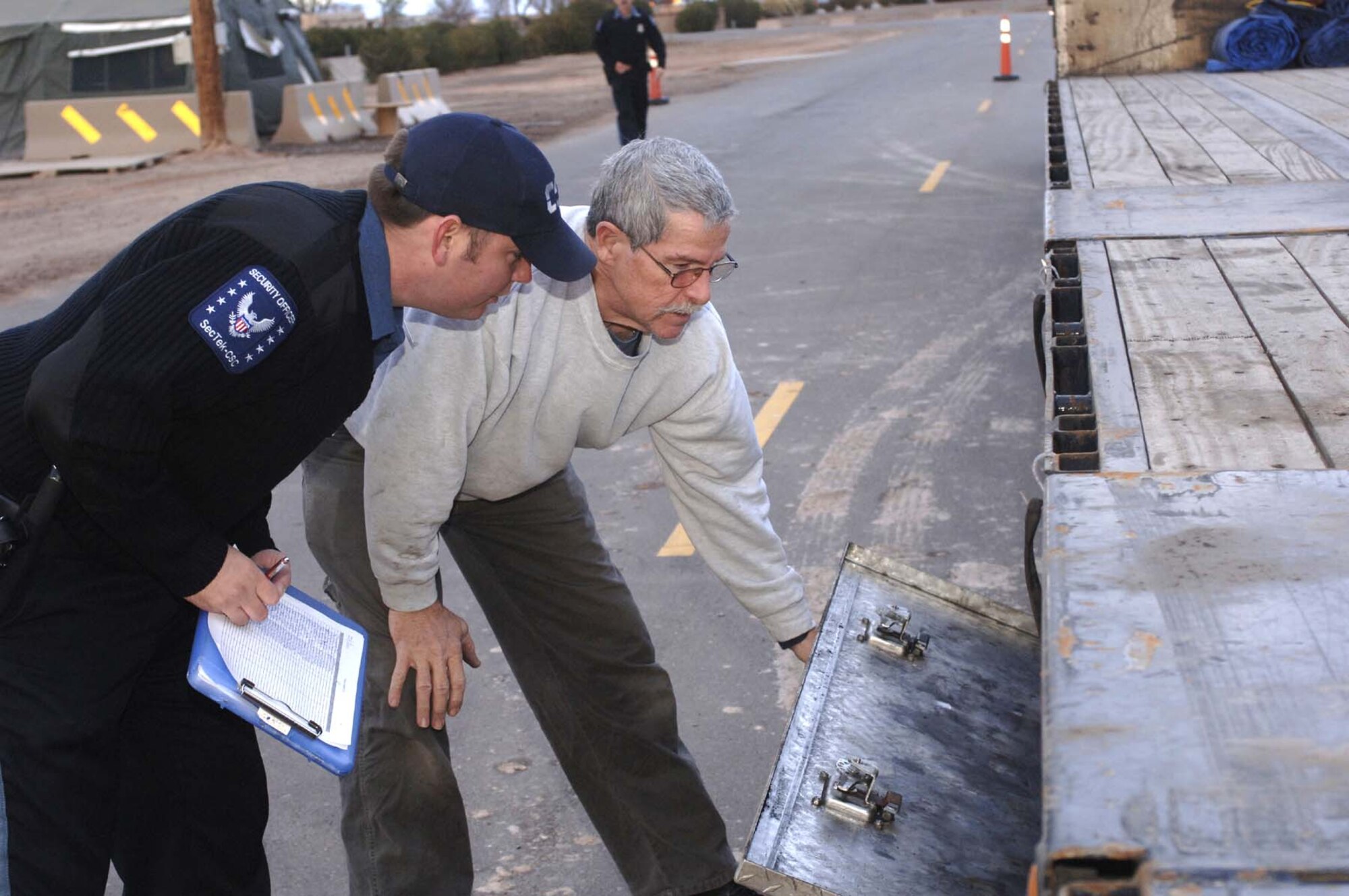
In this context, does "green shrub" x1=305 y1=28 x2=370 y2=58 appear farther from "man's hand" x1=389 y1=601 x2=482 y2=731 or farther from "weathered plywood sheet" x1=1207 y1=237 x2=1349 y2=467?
"man's hand" x1=389 y1=601 x2=482 y2=731

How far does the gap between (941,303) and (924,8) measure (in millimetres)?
50040

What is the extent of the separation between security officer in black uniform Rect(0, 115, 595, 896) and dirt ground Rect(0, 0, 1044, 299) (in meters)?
9.71

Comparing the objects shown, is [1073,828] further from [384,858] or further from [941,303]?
[941,303]

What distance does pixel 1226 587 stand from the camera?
1962 millimetres

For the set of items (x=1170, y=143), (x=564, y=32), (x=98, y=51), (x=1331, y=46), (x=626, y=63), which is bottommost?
(x=1170, y=143)

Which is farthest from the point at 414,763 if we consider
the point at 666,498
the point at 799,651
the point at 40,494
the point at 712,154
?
the point at 712,154

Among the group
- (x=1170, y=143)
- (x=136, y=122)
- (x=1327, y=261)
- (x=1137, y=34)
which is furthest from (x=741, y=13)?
(x=1327, y=261)

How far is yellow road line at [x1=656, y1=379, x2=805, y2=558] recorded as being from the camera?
5.69m

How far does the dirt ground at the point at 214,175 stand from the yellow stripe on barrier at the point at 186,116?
1.01 metres

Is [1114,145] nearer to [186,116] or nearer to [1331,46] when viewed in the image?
[1331,46]

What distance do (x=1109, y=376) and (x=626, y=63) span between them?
564 inches

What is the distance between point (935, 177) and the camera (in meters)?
14.1

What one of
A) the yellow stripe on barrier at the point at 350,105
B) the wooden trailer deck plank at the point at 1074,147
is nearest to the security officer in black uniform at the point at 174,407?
the wooden trailer deck plank at the point at 1074,147

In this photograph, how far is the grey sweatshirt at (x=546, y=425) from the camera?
2.93 m
